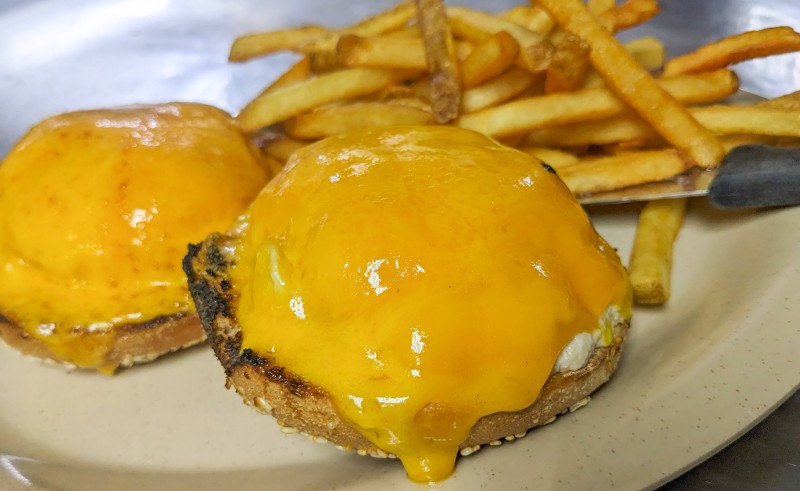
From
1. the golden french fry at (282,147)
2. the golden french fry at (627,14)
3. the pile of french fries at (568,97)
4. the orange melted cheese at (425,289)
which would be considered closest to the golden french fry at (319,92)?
the pile of french fries at (568,97)

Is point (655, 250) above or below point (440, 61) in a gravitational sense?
below

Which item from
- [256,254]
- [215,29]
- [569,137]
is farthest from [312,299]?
[215,29]

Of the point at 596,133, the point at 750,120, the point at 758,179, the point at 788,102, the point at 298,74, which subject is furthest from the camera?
the point at 298,74

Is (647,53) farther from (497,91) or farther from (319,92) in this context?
(319,92)

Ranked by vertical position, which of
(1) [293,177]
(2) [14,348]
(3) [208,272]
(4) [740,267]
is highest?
(1) [293,177]

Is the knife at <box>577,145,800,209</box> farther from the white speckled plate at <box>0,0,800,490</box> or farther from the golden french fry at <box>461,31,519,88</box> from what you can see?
the golden french fry at <box>461,31,519,88</box>

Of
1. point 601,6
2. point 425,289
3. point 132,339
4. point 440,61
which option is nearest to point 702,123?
point 601,6

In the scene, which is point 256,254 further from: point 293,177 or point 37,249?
point 37,249

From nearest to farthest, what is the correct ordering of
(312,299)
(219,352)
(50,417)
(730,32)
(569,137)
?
(312,299)
(219,352)
(50,417)
(569,137)
(730,32)
